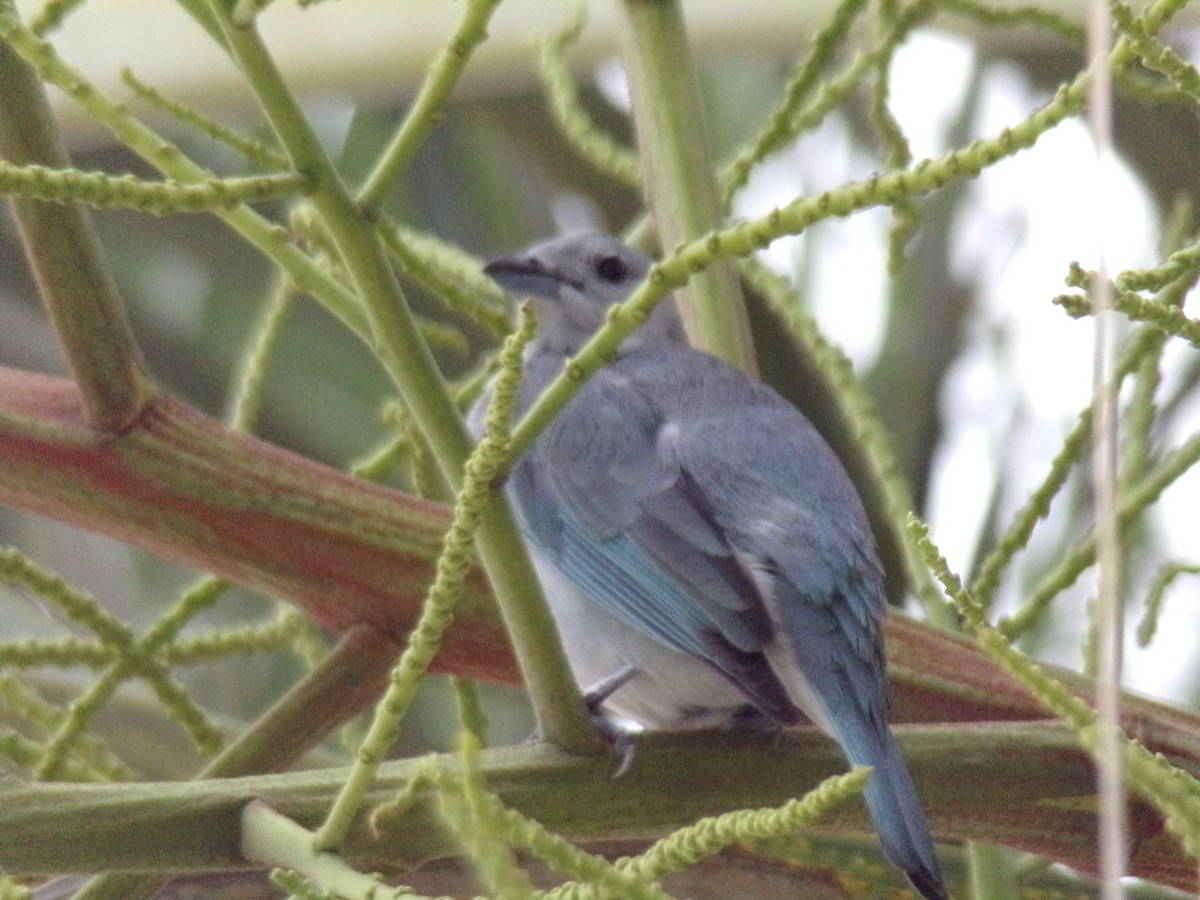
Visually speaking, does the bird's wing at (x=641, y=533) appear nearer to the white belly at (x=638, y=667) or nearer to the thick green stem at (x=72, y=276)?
the white belly at (x=638, y=667)

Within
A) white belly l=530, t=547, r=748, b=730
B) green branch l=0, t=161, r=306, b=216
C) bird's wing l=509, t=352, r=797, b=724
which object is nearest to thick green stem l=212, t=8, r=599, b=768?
green branch l=0, t=161, r=306, b=216

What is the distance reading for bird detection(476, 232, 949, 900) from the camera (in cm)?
177

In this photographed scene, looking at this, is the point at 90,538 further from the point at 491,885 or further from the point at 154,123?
the point at 491,885

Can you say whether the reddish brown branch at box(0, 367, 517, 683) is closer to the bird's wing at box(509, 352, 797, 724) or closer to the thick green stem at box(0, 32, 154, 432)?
the thick green stem at box(0, 32, 154, 432)

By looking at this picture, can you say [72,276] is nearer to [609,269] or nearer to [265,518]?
[265,518]

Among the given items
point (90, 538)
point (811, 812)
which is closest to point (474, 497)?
point (811, 812)

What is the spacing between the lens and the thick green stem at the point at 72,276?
129 centimetres

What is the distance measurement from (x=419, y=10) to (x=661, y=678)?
2.69 ft

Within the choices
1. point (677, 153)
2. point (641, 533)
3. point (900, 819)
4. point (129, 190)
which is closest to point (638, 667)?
point (641, 533)

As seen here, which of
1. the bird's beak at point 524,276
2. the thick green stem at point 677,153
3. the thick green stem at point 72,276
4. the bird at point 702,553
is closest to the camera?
the thick green stem at point 72,276

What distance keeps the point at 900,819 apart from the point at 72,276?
73 cm

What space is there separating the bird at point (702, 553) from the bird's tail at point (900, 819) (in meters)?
0.04

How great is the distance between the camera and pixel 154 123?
249 cm

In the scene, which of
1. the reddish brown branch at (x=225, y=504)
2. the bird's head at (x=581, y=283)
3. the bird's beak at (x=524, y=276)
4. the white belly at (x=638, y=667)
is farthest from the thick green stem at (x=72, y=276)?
the bird's head at (x=581, y=283)
